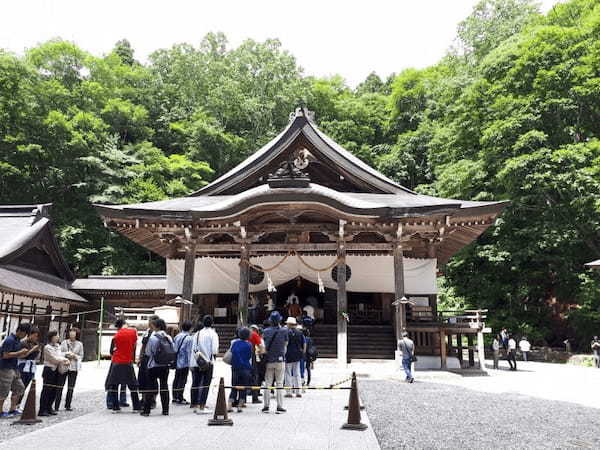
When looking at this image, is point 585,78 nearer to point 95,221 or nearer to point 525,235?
point 525,235

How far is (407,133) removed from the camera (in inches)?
1389

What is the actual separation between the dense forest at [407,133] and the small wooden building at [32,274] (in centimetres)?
552

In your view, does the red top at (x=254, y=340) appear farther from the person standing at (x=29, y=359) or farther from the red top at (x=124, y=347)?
the person standing at (x=29, y=359)

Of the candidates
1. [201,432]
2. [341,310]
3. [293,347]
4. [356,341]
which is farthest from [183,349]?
[356,341]

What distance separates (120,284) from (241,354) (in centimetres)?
1773

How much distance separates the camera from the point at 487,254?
2505cm

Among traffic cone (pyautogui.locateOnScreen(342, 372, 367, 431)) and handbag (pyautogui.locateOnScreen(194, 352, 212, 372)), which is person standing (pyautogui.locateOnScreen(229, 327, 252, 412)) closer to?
handbag (pyautogui.locateOnScreen(194, 352, 212, 372))

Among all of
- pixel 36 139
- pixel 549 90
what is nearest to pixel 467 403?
pixel 549 90

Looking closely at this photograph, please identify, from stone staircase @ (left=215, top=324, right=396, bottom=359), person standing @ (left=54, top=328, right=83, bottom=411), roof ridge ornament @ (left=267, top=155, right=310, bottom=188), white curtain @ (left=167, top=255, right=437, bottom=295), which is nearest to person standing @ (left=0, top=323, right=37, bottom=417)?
person standing @ (left=54, top=328, right=83, bottom=411)

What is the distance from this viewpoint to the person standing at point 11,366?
21.1 feet

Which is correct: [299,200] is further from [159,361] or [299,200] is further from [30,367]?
[30,367]

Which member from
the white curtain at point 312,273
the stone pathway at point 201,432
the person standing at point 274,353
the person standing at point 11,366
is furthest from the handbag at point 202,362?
the white curtain at point 312,273

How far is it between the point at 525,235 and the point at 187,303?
18944 mm

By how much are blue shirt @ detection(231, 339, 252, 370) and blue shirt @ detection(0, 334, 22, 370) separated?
303cm
